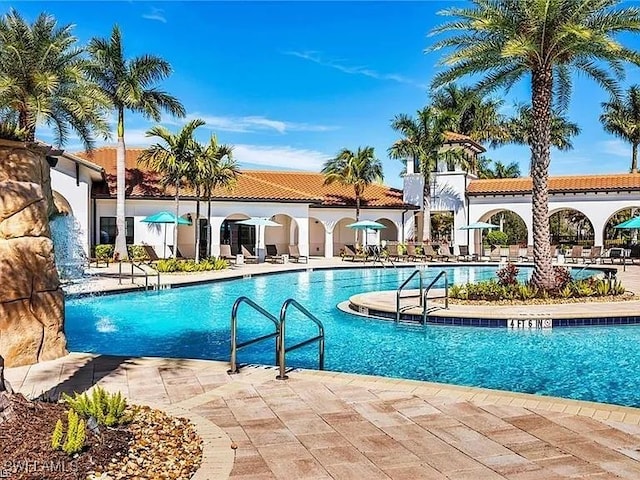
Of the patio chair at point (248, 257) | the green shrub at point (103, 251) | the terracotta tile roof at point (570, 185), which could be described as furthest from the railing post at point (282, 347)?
the terracotta tile roof at point (570, 185)

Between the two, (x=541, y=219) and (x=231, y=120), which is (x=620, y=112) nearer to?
(x=231, y=120)

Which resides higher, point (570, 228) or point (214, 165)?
point (214, 165)

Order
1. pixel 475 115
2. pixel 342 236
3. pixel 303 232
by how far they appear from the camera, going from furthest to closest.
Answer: pixel 475 115, pixel 342 236, pixel 303 232

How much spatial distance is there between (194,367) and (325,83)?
26326 mm

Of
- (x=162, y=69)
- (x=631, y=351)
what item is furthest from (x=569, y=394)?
(x=162, y=69)

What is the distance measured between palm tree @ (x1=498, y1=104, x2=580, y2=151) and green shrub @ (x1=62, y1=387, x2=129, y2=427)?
4772 cm

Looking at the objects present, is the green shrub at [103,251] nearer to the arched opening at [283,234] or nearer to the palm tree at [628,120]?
the arched opening at [283,234]

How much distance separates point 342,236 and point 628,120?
2336cm

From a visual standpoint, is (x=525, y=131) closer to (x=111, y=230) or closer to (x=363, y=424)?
(x=111, y=230)

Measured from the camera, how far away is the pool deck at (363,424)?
4.38m

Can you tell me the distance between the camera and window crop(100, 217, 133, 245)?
30109 millimetres

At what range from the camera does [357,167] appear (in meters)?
33.1

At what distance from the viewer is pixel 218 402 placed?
6.05m

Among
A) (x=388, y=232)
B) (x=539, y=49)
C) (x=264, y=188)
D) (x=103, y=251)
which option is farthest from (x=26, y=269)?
(x=388, y=232)
